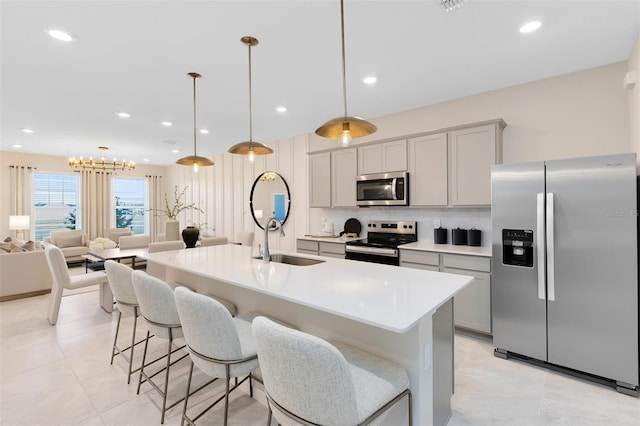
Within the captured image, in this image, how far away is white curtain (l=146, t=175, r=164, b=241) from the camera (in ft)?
29.7

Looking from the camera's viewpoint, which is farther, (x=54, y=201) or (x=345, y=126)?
(x=54, y=201)

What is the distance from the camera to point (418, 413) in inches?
58.3

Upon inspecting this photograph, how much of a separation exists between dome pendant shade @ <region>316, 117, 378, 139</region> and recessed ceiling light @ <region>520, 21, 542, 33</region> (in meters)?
1.51

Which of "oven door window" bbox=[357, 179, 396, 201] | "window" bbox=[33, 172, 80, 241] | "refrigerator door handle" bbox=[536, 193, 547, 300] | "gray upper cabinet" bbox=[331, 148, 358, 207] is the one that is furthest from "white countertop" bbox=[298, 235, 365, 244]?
"window" bbox=[33, 172, 80, 241]

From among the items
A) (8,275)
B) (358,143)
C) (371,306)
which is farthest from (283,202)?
(371,306)

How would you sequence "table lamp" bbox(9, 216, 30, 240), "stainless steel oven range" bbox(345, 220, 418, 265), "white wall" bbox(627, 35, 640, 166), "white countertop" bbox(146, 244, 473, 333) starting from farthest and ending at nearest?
"table lamp" bbox(9, 216, 30, 240)
"stainless steel oven range" bbox(345, 220, 418, 265)
"white wall" bbox(627, 35, 640, 166)
"white countertop" bbox(146, 244, 473, 333)

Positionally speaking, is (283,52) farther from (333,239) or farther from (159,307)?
(333,239)

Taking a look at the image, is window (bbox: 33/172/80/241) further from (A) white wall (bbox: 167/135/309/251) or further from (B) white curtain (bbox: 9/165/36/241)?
(A) white wall (bbox: 167/135/309/251)

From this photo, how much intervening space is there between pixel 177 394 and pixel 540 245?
3.10 metres

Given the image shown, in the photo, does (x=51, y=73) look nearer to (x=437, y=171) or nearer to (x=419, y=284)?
(x=419, y=284)

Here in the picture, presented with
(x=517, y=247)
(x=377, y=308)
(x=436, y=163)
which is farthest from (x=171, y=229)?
(x=517, y=247)

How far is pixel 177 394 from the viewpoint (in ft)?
7.38

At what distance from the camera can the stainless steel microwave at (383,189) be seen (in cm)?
390

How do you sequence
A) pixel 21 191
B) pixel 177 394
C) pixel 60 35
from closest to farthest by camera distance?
pixel 177 394 < pixel 60 35 < pixel 21 191
